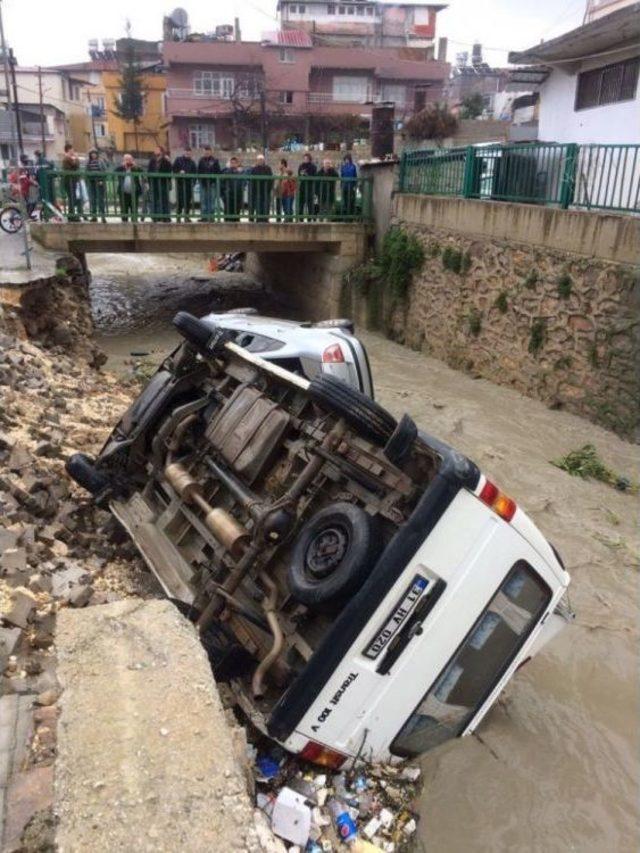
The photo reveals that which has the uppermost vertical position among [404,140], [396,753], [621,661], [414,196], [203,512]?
[404,140]

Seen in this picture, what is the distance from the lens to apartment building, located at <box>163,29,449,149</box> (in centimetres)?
4788

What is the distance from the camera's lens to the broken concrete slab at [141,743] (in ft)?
6.48

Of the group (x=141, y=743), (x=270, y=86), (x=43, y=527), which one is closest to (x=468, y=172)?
(x=43, y=527)

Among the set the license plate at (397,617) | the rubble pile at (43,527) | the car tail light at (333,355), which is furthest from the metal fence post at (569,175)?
the license plate at (397,617)

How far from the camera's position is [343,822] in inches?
134

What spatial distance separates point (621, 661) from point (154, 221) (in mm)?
13379

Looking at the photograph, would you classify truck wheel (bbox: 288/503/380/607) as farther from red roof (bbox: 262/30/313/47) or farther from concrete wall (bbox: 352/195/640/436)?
red roof (bbox: 262/30/313/47)

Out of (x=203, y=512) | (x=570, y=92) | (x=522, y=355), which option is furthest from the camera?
(x=570, y=92)

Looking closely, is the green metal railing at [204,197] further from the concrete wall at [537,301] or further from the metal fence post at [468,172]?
the metal fence post at [468,172]

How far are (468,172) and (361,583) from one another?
479 inches

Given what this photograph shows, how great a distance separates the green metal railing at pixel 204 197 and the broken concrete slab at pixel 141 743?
46.4 feet

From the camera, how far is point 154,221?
15906 millimetres

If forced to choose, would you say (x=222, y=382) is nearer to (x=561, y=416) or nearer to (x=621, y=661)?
(x=621, y=661)

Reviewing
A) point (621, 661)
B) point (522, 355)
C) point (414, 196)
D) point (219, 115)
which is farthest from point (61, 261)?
point (219, 115)
